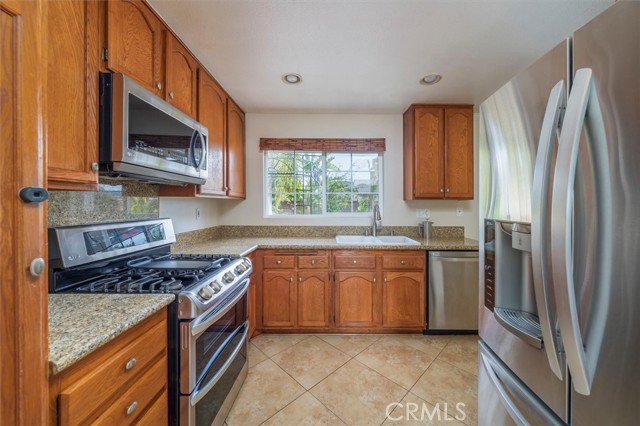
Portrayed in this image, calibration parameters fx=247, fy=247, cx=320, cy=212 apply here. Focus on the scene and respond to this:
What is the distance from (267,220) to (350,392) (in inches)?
74.5

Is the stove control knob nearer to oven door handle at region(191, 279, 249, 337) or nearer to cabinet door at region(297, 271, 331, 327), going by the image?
oven door handle at region(191, 279, 249, 337)

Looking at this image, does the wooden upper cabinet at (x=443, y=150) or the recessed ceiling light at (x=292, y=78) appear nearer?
the recessed ceiling light at (x=292, y=78)

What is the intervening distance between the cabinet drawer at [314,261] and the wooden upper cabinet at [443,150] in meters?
1.23

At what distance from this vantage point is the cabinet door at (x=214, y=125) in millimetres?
1904

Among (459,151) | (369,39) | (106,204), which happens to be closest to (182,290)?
(106,204)

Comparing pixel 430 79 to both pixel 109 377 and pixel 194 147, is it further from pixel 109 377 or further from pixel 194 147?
pixel 109 377

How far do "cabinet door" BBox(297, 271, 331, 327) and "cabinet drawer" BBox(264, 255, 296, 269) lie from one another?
0.13 metres

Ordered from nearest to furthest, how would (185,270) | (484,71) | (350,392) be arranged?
1. (185,270)
2. (350,392)
3. (484,71)

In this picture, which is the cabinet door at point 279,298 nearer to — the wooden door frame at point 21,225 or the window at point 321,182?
the window at point 321,182

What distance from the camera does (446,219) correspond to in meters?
2.91

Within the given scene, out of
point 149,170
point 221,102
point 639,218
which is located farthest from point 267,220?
point 639,218

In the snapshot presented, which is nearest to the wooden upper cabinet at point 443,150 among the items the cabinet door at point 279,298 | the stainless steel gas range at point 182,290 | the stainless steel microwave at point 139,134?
the cabinet door at point 279,298

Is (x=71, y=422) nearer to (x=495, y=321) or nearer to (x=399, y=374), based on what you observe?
(x=495, y=321)

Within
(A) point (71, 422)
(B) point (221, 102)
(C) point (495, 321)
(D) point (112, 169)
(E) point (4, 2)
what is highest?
(B) point (221, 102)
